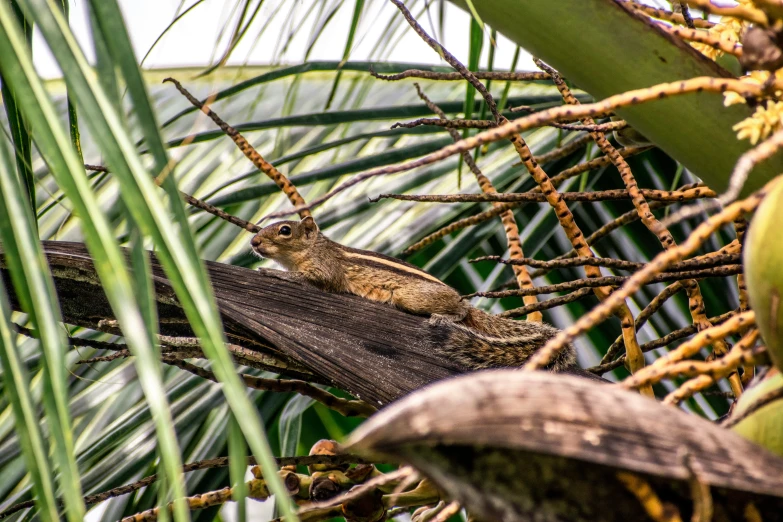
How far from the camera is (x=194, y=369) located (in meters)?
1.64

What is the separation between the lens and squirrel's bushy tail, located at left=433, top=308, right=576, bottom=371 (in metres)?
1.83

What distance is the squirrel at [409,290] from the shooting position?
6.66ft

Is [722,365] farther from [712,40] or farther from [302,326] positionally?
[302,326]

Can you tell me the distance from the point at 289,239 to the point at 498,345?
190 cm

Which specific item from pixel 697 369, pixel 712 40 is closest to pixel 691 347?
pixel 697 369

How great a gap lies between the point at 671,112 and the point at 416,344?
2.45ft

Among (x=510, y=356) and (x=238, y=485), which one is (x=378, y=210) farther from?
(x=238, y=485)

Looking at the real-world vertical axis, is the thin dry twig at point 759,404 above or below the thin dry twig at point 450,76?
below

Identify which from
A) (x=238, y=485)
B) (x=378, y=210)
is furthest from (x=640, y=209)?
(x=378, y=210)

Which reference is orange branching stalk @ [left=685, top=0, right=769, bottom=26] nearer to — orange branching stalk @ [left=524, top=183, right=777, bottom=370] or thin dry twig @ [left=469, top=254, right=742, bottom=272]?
Result: orange branching stalk @ [left=524, top=183, right=777, bottom=370]

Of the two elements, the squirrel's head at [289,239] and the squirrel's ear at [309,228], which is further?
the squirrel's ear at [309,228]

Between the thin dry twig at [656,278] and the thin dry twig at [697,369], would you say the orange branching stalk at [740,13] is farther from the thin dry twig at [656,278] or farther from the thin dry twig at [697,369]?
the thin dry twig at [656,278]

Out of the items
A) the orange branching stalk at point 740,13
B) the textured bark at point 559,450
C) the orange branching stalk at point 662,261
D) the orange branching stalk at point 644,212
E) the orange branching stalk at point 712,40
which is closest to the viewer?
the textured bark at point 559,450

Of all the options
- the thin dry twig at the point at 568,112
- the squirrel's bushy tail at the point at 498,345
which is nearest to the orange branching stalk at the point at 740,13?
the thin dry twig at the point at 568,112
